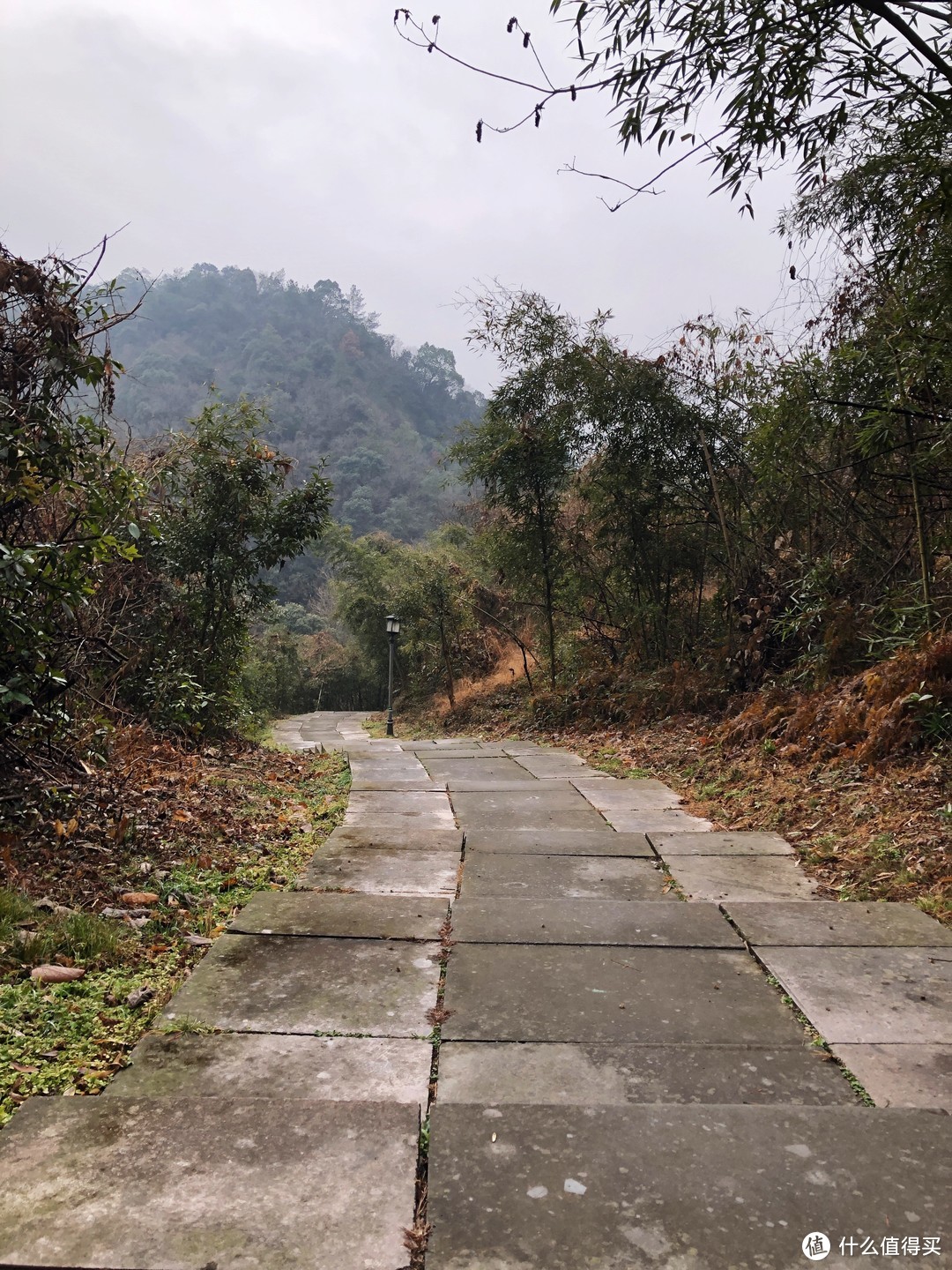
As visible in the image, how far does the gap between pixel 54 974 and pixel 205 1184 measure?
1.08m

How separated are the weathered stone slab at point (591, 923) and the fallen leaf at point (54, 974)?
1080mm

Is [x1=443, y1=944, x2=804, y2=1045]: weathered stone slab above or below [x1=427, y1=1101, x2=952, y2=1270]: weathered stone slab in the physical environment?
below

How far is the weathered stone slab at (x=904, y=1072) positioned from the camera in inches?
66.4

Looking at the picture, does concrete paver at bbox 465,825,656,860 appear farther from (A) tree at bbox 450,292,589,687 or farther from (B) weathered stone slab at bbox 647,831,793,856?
(A) tree at bbox 450,292,589,687

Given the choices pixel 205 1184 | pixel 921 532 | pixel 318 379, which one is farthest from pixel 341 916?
pixel 318 379

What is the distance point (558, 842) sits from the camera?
3873 mm

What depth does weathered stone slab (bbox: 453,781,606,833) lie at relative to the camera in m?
4.34

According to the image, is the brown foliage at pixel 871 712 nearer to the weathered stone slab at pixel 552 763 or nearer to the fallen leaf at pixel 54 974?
the weathered stone slab at pixel 552 763

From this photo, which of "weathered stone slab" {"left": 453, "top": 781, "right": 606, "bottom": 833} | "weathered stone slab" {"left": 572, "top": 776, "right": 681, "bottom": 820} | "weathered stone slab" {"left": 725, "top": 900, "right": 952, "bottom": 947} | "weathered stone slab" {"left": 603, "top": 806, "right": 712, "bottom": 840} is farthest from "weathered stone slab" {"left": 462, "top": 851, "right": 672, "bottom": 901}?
"weathered stone slab" {"left": 572, "top": 776, "right": 681, "bottom": 820}

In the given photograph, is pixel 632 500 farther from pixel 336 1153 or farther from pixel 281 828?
pixel 336 1153

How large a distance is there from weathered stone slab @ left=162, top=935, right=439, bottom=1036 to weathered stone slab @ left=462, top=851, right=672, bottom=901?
687mm

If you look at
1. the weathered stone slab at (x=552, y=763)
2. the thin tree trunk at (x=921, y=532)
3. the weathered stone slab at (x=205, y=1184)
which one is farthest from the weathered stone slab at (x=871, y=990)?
the weathered stone slab at (x=552, y=763)

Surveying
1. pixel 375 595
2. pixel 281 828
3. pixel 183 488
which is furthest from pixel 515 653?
pixel 281 828

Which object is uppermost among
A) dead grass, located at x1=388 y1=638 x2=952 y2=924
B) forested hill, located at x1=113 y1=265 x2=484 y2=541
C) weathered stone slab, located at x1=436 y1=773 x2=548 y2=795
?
forested hill, located at x1=113 y1=265 x2=484 y2=541
